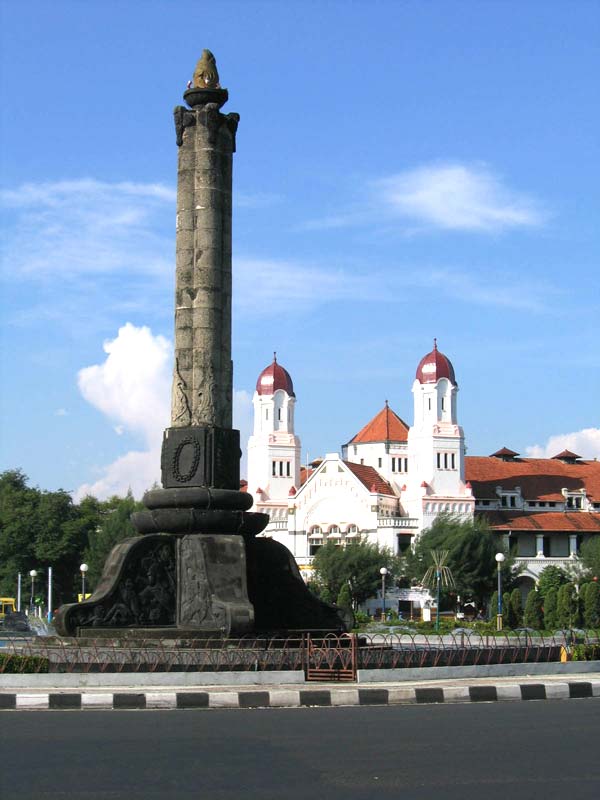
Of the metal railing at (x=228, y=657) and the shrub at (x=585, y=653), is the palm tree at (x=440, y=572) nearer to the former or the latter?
the shrub at (x=585, y=653)

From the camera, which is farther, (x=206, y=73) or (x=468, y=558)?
(x=468, y=558)

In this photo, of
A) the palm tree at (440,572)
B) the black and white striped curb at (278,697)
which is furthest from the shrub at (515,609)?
the black and white striped curb at (278,697)

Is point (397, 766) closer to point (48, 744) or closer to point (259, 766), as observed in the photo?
point (259, 766)

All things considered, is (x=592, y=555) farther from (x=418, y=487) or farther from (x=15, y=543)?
(x=15, y=543)

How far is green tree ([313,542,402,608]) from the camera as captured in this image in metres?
67.6

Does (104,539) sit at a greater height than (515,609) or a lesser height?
greater

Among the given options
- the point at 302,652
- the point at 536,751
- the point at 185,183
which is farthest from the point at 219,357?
the point at 536,751

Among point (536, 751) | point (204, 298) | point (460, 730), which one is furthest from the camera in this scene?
point (204, 298)

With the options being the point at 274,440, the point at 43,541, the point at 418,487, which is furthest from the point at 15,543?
the point at 418,487

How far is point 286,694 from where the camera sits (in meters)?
13.0

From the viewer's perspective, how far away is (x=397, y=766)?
28.7ft

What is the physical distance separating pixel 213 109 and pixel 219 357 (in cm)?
353

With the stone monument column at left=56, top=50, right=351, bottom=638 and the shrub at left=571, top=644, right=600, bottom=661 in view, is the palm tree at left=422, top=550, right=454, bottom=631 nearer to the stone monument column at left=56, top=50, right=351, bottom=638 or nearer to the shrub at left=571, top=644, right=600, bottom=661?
the shrub at left=571, top=644, right=600, bottom=661

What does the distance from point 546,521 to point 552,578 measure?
779 centimetres
